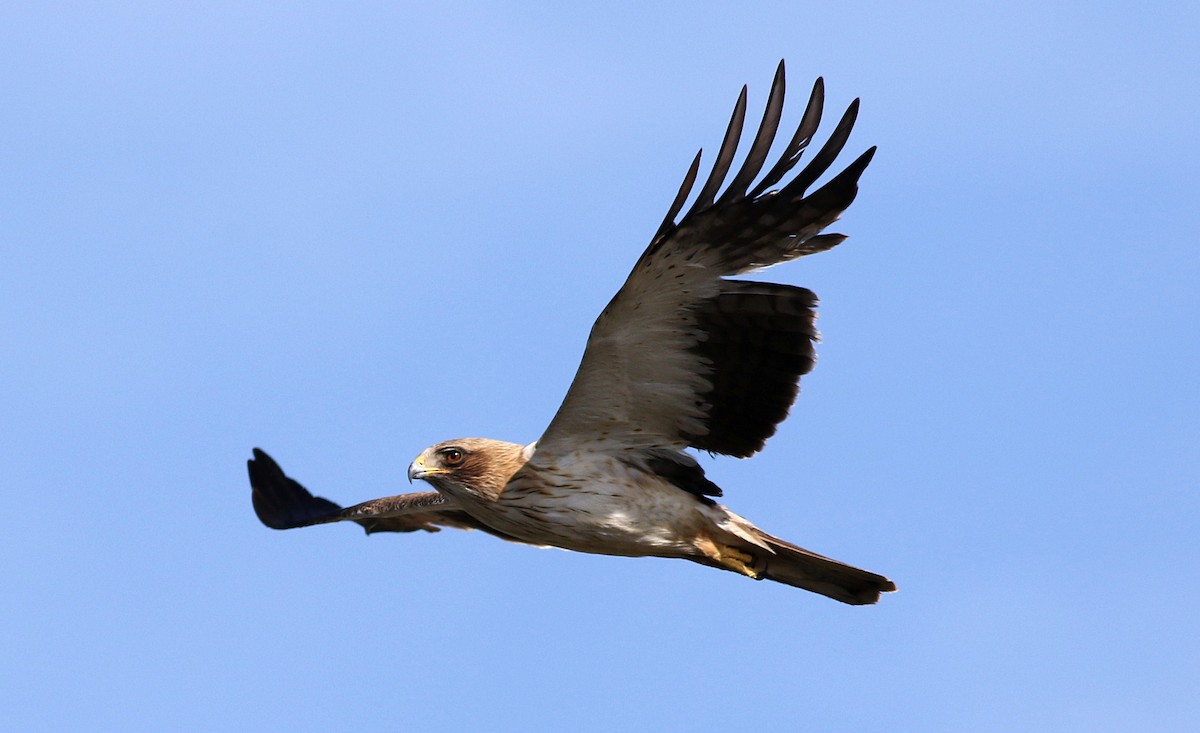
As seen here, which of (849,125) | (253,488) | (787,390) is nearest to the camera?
(849,125)

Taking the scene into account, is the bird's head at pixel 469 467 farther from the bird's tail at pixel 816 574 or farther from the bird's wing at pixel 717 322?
the bird's tail at pixel 816 574

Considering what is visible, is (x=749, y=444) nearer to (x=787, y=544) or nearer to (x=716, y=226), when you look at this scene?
(x=787, y=544)

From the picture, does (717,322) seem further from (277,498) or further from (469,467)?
(277,498)

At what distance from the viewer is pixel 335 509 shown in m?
13.9

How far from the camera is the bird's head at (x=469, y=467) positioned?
1133 cm

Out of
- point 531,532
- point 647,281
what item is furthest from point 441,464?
point 647,281

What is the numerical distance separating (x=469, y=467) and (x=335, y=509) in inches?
115

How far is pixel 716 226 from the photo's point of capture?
34.3ft

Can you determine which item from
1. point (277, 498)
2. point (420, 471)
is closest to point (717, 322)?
point (420, 471)

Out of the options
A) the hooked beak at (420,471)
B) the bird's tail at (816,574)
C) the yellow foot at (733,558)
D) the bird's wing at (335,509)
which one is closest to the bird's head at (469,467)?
the hooked beak at (420,471)

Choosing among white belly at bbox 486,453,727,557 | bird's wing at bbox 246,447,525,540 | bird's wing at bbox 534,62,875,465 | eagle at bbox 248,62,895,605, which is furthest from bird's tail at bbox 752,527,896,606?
bird's wing at bbox 246,447,525,540

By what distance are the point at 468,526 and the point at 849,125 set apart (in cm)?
513

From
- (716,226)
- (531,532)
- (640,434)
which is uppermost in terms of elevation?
(716,226)

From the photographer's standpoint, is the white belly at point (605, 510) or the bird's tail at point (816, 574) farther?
the bird's tail at point (816, 574)
